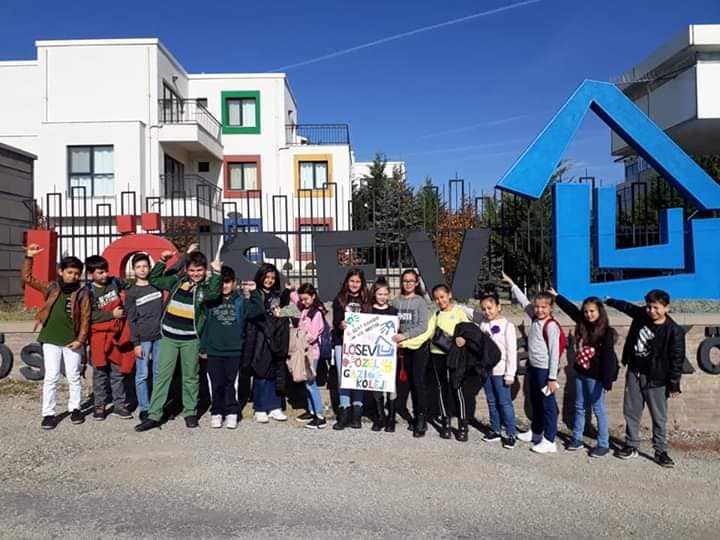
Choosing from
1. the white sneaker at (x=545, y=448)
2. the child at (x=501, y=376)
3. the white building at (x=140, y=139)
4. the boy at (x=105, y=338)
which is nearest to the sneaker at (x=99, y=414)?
the boy at (x=105, y=338)

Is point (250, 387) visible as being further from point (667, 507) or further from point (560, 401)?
→ point (667, 507)

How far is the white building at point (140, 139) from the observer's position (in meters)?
22.2

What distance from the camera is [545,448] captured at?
18.6 feet

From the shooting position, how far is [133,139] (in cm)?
2259

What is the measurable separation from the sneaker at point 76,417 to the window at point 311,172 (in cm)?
2124

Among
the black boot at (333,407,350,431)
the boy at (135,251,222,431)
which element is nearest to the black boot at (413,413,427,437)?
the black boot at (333,407,350,431)

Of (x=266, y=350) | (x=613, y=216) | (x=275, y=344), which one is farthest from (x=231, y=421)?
(x=613, y=216)

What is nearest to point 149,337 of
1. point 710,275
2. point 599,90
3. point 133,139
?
point 599,90

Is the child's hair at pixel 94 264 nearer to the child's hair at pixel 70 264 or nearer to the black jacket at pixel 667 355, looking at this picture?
the child's hair at pixel 70 264

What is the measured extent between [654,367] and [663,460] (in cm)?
82

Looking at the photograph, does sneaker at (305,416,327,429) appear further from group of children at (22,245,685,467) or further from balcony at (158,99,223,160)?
balcony at (158,99,223,160)

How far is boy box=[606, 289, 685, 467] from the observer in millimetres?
5324

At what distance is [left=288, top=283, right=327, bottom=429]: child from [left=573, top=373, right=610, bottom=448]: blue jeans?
2.58 m

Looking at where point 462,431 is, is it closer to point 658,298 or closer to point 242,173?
point 658,298
